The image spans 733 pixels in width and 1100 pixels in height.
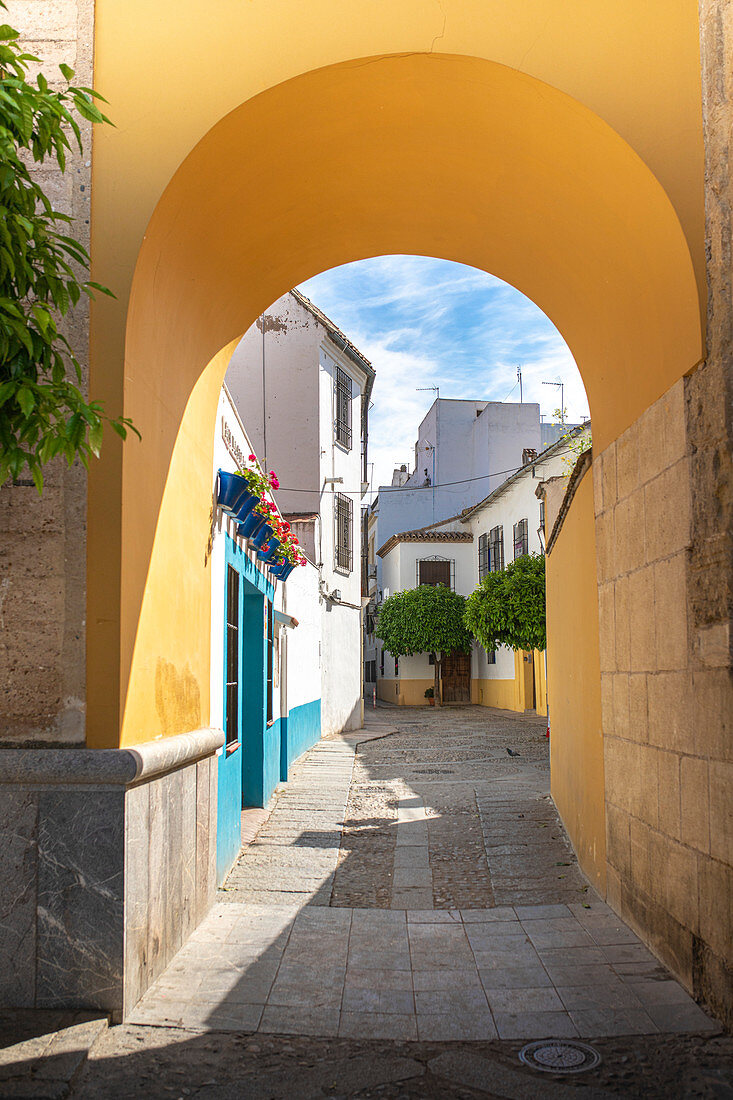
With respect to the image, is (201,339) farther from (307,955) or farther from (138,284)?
(307,955)

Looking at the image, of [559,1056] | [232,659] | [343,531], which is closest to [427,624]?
[343,531]

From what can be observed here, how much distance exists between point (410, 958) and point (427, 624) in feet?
88.0

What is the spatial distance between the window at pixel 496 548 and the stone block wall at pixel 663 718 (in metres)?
23.2

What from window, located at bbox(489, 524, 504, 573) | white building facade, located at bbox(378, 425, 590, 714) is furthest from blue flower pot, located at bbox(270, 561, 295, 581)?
window, located at bbox(489, 524, 504, 573)

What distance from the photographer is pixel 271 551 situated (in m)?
9.02

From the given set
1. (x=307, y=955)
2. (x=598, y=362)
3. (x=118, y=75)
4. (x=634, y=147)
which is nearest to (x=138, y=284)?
(x=118, y=75)

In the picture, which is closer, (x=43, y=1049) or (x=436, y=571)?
(x=43, y=1049)

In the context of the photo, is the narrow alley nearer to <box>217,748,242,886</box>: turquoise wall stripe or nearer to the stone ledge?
<box>217,748,242,886</box>: turquoise wall stripe

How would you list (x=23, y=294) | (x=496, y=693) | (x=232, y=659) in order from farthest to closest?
(x=496, y=693), (x=232, y=659), (x=23, y=294)

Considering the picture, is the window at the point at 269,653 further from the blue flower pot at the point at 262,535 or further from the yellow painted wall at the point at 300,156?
the yellow painted wall at the point at 300,156

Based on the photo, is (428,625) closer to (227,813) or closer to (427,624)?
(427,624)

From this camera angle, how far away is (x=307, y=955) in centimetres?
457

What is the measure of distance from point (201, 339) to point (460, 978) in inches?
143

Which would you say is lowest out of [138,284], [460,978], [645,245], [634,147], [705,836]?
[460,978]
